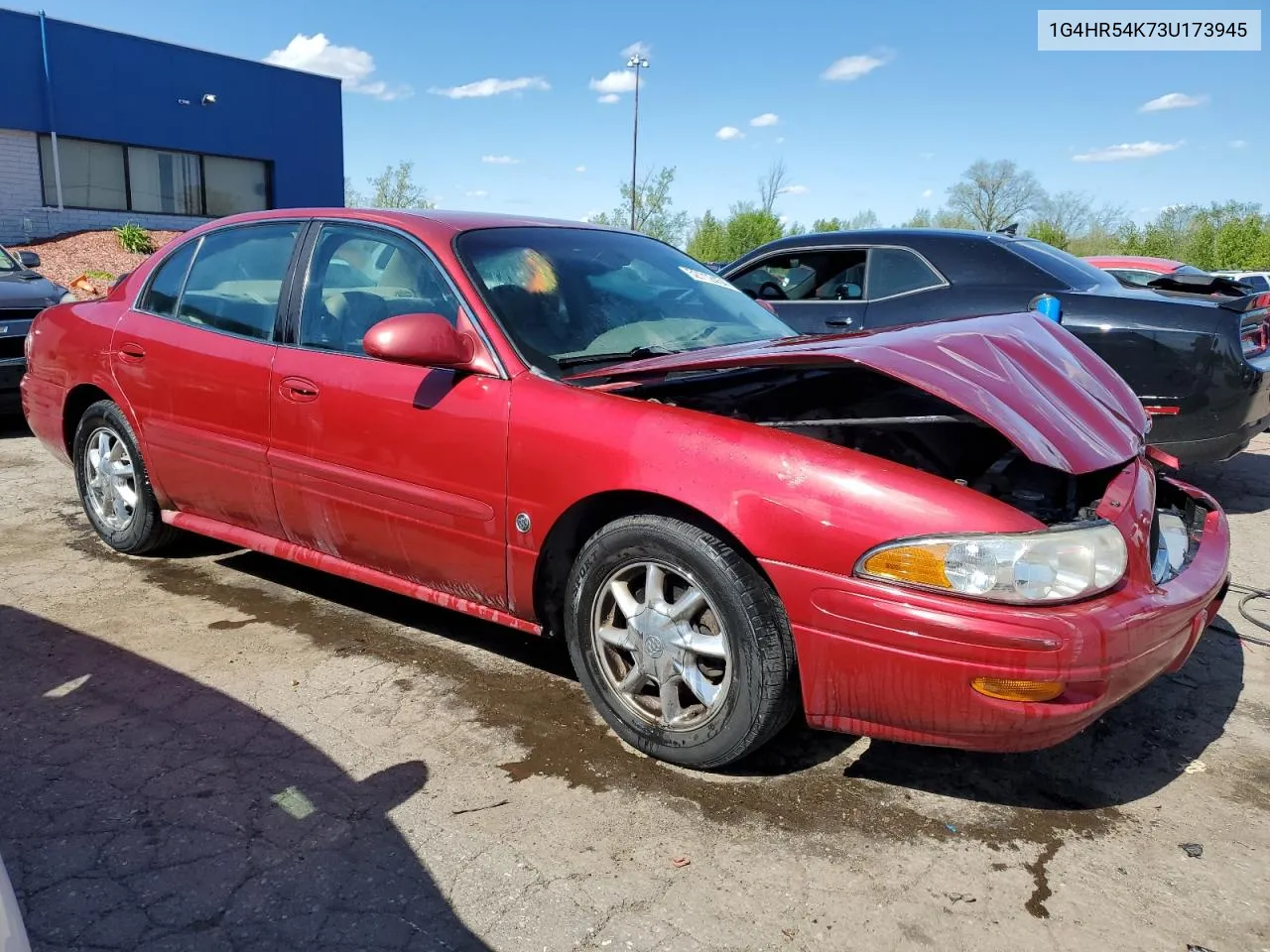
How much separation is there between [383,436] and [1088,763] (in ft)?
7.91

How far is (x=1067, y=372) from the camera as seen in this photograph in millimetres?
3131

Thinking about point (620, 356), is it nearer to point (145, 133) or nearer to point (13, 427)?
point (13, 427)

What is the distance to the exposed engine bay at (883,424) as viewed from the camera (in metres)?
2.93

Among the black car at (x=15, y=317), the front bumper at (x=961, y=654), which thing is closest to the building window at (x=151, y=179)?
the black car at (x=15, y=317)

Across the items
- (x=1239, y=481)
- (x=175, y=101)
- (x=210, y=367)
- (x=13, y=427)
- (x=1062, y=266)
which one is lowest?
(x=13, y=427)

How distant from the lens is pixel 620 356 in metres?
3.25

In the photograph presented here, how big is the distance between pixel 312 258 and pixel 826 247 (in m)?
3.83

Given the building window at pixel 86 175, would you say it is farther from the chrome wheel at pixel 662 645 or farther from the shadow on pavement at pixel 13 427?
the chrome wheel at pixel 662 645

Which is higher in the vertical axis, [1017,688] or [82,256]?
[82,256]

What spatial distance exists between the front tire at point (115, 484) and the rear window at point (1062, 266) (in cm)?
496

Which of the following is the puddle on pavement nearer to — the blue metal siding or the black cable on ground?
the black cable on ground

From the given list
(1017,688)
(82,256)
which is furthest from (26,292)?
(82,256)

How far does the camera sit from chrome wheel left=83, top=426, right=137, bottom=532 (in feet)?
14.5

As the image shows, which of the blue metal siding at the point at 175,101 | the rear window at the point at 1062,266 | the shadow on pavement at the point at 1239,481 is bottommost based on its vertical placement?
the shadow on pavement at the point at 1239,481
